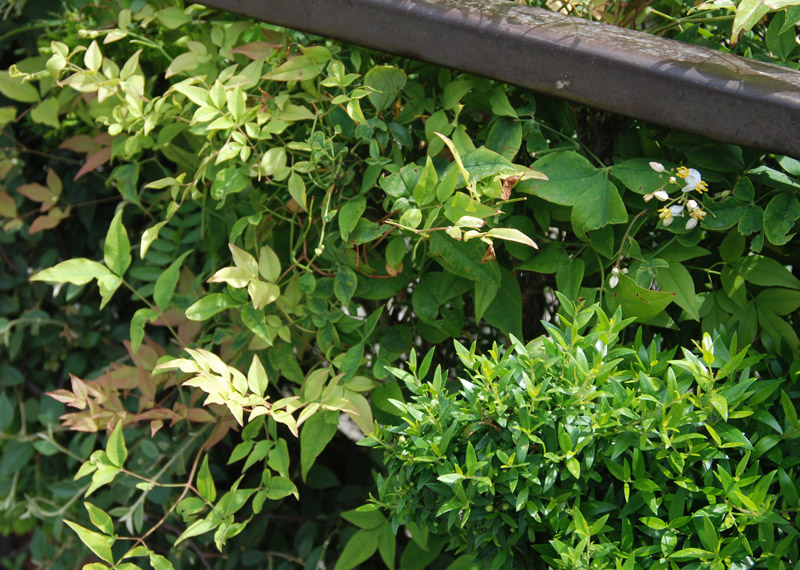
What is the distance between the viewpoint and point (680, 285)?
1124mm

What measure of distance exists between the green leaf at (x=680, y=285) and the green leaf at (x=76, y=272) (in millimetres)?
942

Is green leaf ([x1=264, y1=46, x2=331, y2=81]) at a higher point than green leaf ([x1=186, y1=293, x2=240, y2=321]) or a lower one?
higher

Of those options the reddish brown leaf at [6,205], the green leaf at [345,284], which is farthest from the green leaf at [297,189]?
the reddish brown leaf at [6,205]

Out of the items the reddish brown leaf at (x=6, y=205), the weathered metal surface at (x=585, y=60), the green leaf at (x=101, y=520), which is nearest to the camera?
the weathered metal surface at (x=585, y=60)

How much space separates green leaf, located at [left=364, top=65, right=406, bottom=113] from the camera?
1235 millimetres

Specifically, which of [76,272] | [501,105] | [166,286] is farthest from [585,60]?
[76,272]

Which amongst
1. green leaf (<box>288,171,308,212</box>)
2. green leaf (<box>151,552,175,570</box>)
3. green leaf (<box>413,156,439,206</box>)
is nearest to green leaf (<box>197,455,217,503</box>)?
green leaf (<box>151,552,175,570</box>)

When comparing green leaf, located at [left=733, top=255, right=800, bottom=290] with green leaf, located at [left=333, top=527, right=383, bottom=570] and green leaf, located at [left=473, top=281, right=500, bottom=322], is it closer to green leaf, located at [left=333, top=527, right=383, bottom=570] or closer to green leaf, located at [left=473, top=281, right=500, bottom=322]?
green leaf, located at [left=473, top=281, right=500, bottom=322]

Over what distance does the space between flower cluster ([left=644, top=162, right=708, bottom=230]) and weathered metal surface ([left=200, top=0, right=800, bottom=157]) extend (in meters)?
0.07

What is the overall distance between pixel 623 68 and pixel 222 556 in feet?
4.23

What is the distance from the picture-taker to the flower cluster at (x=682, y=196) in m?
1.08

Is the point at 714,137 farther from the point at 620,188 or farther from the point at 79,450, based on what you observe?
the point at 79,450

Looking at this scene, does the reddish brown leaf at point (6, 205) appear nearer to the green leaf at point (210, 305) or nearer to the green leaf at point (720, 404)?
the green leaf at point (210, 305)

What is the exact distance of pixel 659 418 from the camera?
94 centimetres
